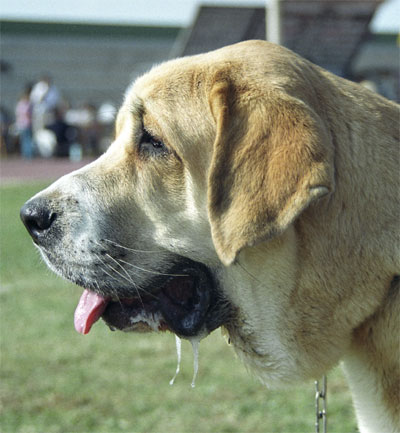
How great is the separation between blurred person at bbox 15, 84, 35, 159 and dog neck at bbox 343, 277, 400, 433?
24007mm

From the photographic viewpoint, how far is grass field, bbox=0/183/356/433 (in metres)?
4.62

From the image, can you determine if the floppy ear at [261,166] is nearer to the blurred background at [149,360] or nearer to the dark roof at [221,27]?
the blurred background at [149,360]

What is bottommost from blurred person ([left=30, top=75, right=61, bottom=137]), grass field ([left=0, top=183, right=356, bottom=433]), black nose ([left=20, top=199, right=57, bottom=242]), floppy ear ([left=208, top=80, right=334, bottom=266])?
blurred person ([left=30, top=75, right=61, bottom=137])

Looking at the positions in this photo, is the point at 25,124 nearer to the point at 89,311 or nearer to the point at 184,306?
the point at 89,311

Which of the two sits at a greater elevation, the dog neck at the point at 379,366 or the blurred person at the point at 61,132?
the dog neck at the point at 379,366

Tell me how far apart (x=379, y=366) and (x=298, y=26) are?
19.1 feet

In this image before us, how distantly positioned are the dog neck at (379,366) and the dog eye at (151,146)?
3.33 ft

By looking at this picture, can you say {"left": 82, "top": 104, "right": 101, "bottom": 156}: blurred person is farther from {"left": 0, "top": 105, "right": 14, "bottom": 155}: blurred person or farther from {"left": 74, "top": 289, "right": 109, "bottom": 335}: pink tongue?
{"left": 74, "top": 289, "right": 109, "bottom": 335}: pink tongue

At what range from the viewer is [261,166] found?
257cm

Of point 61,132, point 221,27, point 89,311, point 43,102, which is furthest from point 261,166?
point 61,132

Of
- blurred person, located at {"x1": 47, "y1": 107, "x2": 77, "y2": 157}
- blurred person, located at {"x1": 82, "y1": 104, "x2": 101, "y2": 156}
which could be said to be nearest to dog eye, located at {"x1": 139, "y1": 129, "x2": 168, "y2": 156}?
blurred person, located at {"x1": 47, "y1": 107, "x2": 77, "y2": 157}

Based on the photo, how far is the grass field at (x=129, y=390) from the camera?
462 cm

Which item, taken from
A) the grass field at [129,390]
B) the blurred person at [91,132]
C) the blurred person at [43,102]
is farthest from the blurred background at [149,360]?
the blurred person at [91,132]

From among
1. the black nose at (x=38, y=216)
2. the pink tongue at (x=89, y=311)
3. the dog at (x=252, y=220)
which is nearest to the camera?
the dog at (x=252, y=220)
